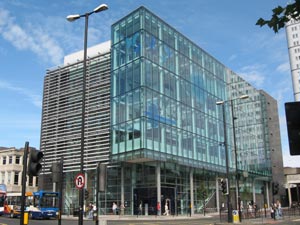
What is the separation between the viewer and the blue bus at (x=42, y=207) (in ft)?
127

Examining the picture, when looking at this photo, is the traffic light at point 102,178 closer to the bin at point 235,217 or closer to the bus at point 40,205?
the bin at point 235,217

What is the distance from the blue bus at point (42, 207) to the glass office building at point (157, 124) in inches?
366

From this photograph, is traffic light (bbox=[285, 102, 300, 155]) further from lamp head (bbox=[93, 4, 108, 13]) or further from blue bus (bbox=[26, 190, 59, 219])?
blue bus (bbox=[26, 190, 59, 219])

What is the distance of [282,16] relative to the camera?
5.21 meters

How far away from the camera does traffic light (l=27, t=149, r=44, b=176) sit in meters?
11.1

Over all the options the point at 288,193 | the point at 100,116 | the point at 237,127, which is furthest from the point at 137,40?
the point at 288,193

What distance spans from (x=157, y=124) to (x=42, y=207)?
15197mm

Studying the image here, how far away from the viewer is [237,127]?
67875 mm

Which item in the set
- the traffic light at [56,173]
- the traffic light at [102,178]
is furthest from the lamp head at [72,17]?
the traffic light at [102,178]

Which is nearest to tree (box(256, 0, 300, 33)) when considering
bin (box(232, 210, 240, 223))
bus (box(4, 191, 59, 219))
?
bin (box(232, 210, 240, 223))

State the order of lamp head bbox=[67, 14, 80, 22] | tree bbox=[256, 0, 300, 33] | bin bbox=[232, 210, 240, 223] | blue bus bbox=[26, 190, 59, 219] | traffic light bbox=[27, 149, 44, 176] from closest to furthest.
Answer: tree bbox=[256, 0, 300, 33], traffic light bbox=[27, 149, 44, 176], lamp head bbox=[67, 14, 80, 22], bin bbox=[232, 210, 240, 223], blue bus bbox=[26, 190, 59, 219]

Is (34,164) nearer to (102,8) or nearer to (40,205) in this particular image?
(102,8)

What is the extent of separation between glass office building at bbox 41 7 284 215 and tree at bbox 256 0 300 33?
3522 centimetres

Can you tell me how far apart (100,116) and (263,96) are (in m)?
41.3
